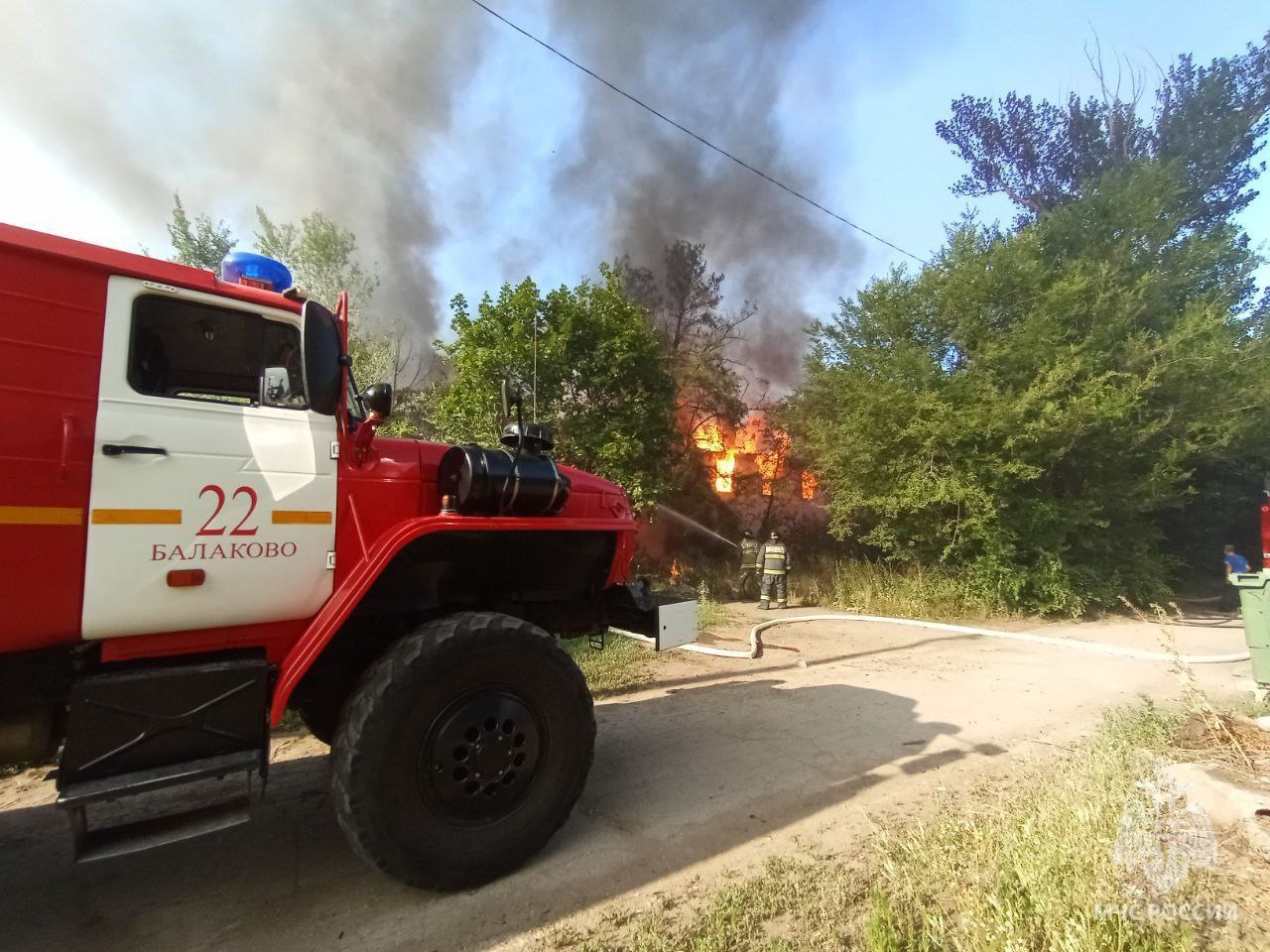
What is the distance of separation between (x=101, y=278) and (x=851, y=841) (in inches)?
158

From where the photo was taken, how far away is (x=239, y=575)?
8.28 feet

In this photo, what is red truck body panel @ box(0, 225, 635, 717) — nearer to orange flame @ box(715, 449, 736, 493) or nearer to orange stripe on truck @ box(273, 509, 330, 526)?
orange stripe on truck @ box(273, 509, 330, 526)

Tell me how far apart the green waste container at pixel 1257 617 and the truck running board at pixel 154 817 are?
22.1 ft

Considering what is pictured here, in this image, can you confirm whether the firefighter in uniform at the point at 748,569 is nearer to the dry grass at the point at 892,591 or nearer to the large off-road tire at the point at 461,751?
the dry grass at the point at 892,591

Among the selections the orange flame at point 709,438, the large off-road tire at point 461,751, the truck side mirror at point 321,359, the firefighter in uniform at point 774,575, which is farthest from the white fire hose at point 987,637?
the orange flame at point 709,438

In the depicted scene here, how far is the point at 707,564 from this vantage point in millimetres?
15875

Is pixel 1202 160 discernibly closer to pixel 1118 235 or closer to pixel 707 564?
pixel 1118 235

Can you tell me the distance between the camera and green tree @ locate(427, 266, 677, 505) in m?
10.8

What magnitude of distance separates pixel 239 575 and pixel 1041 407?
11.6 metres

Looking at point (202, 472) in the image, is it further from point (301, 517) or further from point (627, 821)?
point (627, 821)

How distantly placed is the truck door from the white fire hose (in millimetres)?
4044

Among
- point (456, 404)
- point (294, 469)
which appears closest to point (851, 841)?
point (294, 469)

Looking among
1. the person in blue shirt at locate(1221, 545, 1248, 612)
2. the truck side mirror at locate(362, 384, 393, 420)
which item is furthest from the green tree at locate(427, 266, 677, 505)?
the person in blue shirt at locate(1221, 545, 1248, 612)

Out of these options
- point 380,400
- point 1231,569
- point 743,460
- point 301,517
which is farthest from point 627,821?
point 1231,569
